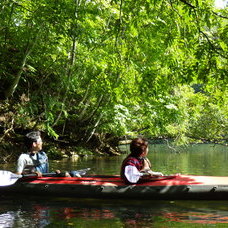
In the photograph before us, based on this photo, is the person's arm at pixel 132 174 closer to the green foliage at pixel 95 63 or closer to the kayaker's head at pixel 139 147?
the kayaker's head at pixel 139 147

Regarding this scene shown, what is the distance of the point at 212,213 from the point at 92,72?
925 centimetres

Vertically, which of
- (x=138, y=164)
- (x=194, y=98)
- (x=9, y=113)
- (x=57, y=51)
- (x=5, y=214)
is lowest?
(x=5, y=214)

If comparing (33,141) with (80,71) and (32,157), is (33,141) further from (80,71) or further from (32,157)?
(80,71)

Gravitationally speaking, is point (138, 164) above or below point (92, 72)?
below

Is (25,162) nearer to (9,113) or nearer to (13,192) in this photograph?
(13,192)

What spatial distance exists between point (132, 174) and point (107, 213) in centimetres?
110

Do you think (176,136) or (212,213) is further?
(176,136)

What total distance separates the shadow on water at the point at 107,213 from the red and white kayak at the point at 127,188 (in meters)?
0.12

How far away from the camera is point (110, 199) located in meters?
Answer: 6.50

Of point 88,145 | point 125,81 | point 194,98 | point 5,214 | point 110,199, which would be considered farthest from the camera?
point 88,145

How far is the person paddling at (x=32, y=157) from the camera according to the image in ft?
22.0

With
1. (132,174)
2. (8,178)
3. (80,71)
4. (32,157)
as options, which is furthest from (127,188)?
(80,71)

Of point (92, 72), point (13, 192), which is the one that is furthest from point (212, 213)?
point (92, 72)

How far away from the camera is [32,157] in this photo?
6902 millimetres
